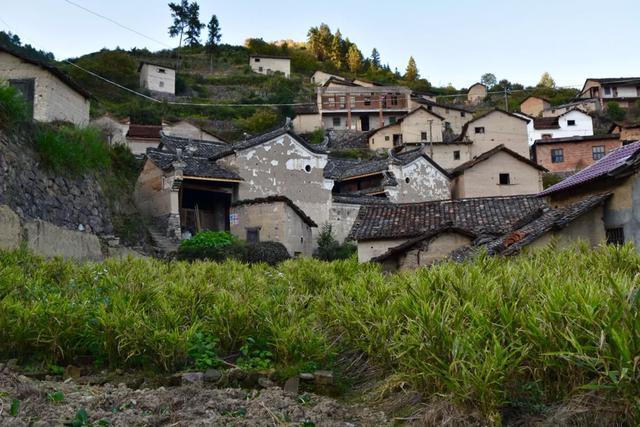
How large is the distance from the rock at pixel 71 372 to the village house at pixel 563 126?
52.8 m

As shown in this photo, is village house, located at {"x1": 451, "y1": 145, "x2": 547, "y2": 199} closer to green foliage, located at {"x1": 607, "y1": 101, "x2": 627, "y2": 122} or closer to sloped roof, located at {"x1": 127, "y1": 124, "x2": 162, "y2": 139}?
sloped roof, located at {"x1": 127, "y1": 124, "x2": 162, "y2": 139}

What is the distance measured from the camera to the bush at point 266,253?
24.5 metres

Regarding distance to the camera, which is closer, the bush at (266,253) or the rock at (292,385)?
the rock at (292,385)

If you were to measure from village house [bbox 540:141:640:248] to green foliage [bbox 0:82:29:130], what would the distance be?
48.2 feet

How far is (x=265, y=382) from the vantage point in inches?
248

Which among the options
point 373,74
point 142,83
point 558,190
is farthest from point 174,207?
point 373,74

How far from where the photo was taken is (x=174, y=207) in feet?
89.8

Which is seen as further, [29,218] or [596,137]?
[596,137]

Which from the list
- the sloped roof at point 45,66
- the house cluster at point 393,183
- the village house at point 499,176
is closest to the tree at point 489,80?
the house cluster at point 393,183

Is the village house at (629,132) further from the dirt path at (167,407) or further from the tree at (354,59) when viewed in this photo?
the tree at (354,59)

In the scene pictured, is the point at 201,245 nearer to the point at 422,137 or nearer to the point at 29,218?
the point at 29,218

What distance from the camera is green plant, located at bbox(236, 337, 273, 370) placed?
6.73 meters

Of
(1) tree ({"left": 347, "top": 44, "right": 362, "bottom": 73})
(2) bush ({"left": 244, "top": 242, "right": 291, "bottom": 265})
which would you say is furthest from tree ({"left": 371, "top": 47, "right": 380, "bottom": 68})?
(2) bush ({"left": 244, "top": 242, "right": 291, "bottom": 265})

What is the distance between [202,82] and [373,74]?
2663 cm
